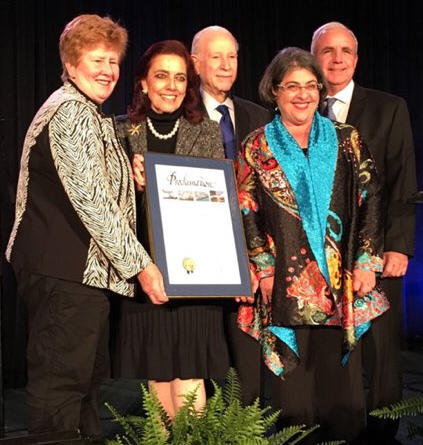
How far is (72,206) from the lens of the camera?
263 centimetres

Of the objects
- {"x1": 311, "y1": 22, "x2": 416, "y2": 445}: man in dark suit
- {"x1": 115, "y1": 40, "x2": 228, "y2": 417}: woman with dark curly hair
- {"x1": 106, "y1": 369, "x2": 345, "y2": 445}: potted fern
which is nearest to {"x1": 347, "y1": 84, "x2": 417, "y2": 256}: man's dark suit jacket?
{"x1": 311, "y1": 22, "x2": 416, "y2": 445}: man in dark suit

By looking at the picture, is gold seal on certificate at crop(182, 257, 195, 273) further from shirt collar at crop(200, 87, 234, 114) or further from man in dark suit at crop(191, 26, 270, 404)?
shirt collar at crop(200, 87, 234, 114)

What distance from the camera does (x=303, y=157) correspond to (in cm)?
305

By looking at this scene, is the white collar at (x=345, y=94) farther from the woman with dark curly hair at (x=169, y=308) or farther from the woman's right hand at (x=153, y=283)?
the woman's right hand at (x=153, y=283)

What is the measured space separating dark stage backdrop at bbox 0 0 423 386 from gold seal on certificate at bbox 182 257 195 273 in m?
0.94

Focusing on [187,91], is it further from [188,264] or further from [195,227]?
[188,264]

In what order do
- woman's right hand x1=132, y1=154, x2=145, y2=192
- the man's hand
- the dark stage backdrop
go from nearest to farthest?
woman's right hand x1=132, y1=154, x2=145, y2=192 < the man's hand < the dark stage backdrop


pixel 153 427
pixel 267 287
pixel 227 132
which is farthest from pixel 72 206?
pixel 153 427

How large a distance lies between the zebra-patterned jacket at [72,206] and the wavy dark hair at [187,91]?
1.32 feet

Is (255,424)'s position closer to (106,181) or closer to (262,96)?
(106,181)

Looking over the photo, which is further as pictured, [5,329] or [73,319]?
[5,329]

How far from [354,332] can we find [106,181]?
1.06 metres

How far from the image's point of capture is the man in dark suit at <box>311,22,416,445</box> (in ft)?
10.8

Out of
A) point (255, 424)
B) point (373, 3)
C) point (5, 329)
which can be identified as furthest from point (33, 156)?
point (373, 3)
